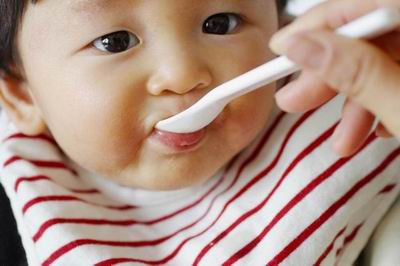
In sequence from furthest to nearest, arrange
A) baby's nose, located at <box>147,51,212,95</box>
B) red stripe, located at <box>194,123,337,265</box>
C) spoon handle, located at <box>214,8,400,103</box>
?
red stripe, located at <box>194,123,337,265</box>
baby's nose, located at <box>147,51,212,95</box>
spoon handle, located at <box>214,8,400,103</box>

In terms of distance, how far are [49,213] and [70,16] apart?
236mm

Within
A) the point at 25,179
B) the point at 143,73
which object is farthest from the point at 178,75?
the point at 25,179

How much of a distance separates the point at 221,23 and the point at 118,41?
4.6 inches

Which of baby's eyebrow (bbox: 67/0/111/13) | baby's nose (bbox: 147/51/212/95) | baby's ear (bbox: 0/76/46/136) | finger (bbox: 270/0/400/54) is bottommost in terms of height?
finger (bbox: 270/0/400/54)

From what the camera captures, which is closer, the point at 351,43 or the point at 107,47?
the point at 351,43

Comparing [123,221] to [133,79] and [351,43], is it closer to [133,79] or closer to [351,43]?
[133,79]

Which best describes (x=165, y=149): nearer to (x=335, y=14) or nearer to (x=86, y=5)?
(x=86, y=5)

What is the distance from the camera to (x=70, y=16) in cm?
69

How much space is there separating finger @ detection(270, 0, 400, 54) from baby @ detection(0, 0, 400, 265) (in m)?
0.18

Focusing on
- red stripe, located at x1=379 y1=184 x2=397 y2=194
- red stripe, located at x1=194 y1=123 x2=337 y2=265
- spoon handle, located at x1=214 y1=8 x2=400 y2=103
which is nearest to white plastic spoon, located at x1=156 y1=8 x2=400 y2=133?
spoon handle, located at x1=214 y1=8 x2=400 y2=103

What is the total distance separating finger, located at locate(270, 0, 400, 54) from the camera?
0.50 m

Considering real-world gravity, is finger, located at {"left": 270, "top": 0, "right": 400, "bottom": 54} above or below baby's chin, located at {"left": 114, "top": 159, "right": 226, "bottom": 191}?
above

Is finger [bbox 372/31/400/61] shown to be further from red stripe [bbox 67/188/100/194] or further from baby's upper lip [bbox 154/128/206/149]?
red stripe [bbox 67/188/100/194]

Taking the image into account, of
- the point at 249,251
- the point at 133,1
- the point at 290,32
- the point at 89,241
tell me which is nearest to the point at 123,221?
the point at 89,241
